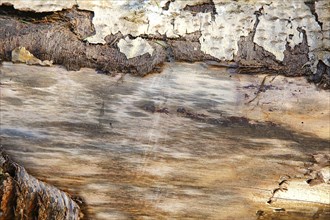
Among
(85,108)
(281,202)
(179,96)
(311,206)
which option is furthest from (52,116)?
(311,206)

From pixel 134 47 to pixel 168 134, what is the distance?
0.28 metres

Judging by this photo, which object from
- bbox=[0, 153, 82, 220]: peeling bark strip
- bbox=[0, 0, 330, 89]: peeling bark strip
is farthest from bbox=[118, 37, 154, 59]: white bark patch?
bbox=[0, 153, 82, 220]: peeling bark strip

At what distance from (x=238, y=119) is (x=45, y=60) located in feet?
1.95

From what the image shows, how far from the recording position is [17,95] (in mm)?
1335

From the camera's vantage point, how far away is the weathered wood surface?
1.34 m

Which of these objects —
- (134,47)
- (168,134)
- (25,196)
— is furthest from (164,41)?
(25,196)

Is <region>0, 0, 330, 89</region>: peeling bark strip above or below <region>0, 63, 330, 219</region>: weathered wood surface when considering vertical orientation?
above

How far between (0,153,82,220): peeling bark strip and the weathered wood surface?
41 millimetres

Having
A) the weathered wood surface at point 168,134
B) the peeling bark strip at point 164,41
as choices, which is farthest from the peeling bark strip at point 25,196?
the peeling bark strip at point 164,41

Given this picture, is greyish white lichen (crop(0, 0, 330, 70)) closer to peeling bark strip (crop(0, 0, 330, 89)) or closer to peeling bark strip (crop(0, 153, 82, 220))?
peeling bark strip (crop(0, 0, 330, 89))

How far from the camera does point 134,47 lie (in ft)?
4.34

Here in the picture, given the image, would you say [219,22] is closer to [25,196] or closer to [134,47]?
[134,47]

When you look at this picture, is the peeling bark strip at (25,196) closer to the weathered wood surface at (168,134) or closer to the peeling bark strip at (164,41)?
the weathered wood surface at (168,134)

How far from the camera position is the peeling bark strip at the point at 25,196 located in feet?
4.49
